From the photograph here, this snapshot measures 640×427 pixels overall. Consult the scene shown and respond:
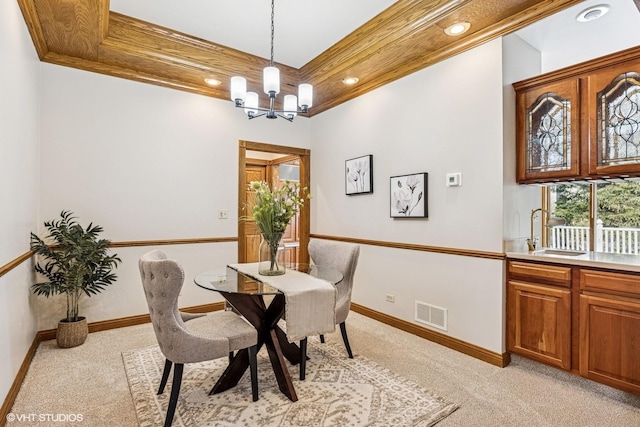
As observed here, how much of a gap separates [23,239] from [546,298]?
12.9 ft

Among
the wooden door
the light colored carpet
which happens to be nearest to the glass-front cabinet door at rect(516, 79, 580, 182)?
the light colored carpet

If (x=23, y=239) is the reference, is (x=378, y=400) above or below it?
below

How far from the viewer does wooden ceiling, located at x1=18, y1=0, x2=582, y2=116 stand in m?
2.53

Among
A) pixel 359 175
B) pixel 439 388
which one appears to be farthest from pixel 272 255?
pixel 359 175

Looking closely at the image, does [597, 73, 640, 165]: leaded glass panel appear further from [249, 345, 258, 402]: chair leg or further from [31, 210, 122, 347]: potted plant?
[31, 210, 122, 347]: potted plant

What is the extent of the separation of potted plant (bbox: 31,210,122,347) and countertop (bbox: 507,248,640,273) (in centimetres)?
Result: 358

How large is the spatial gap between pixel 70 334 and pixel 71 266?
0.60 metres

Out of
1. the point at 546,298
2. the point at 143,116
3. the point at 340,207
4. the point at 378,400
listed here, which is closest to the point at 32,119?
the point at 143,116

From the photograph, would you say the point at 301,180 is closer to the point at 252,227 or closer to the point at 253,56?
the point at 252,227

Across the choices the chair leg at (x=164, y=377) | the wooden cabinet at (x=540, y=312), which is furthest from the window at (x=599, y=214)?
the chair leg at (x=164, y=377)

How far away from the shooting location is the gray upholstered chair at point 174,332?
1788 mm

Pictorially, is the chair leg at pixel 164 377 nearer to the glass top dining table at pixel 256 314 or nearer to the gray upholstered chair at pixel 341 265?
the glass top dining table at pixel 256 314

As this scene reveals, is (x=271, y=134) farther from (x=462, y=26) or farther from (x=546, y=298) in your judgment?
(x=546, y=298)

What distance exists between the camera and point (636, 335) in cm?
205
